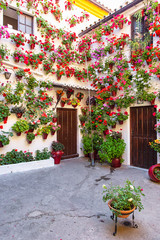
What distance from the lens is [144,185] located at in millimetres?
4414

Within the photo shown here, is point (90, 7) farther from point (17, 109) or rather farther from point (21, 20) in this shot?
point (17, 109)

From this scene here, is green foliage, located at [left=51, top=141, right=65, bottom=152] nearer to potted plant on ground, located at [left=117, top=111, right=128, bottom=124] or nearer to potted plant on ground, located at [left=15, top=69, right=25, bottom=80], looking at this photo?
potted plant on ground, located at [left=117, top=111, right=128, bottom=124]

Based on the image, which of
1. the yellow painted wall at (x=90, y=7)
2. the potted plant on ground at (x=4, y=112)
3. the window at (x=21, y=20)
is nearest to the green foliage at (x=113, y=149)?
the potted plant on ground at (x=4, y=112)

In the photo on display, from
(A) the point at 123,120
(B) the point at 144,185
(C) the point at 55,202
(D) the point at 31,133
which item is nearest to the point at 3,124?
(D) the point at 31,133

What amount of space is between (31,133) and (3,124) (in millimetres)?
1010

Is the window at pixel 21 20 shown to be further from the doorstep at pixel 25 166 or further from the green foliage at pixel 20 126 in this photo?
the doorstep at pixel 25 166

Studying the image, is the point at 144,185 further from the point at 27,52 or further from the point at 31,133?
the point at 27,52

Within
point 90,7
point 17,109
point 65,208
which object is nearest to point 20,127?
point 17,109

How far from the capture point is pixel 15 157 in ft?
18.5

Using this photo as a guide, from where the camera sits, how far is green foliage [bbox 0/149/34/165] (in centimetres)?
539

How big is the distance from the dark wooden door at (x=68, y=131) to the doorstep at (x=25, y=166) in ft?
3.88

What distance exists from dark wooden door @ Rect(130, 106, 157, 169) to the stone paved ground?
2.31ft

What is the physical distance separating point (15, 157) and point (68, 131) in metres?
2.63

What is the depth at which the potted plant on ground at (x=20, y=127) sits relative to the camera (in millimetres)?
5629
